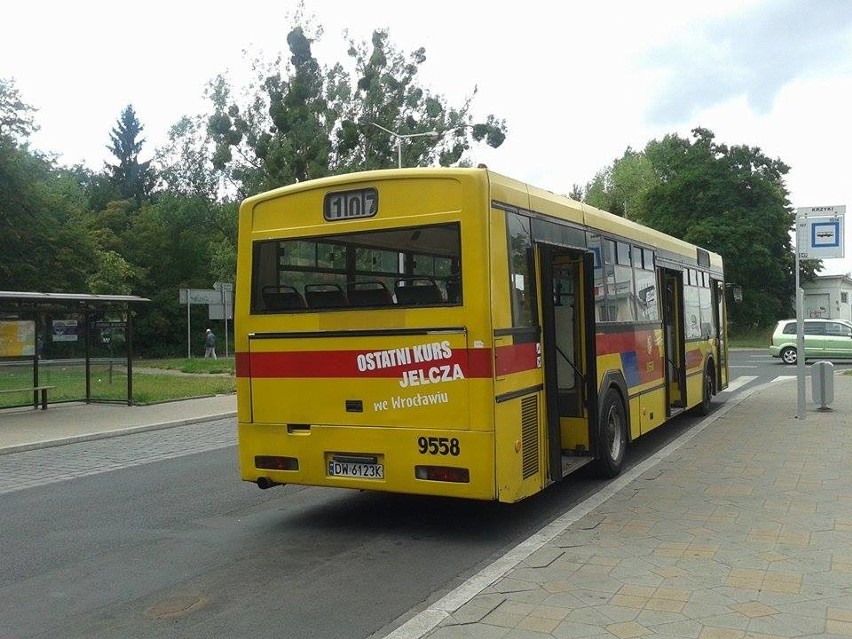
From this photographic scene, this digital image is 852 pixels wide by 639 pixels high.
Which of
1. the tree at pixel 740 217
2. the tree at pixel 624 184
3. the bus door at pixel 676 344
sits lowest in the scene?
the bus door at pixel 676 344

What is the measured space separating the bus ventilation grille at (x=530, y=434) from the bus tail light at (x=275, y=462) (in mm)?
1940

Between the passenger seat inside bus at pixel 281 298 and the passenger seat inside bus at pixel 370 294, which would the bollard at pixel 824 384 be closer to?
the passenger seat inside bus at pixel 370 294

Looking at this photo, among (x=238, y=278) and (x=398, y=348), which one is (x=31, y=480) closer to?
(x=238, y=278)

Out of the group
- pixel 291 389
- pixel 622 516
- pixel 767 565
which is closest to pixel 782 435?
pixel 622 516

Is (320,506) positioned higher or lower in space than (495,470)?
lower

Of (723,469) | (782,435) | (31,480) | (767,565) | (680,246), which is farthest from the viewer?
(680,246)

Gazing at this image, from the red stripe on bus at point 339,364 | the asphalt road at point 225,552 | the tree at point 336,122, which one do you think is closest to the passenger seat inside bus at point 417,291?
the red stripe on bus at point 339,364

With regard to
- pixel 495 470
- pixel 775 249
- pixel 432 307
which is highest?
pixel 775 249

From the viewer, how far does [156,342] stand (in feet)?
177

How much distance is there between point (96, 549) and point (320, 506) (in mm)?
2168

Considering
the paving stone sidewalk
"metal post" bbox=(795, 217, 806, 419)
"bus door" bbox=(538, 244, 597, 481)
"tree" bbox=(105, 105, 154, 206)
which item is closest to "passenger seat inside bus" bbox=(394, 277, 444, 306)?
"bus door" bbox=(538, 244, 597, 481)

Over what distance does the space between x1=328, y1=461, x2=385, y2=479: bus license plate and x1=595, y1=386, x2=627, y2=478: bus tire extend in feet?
8.77

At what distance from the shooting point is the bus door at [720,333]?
15570 millimetres

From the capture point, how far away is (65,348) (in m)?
17.6
